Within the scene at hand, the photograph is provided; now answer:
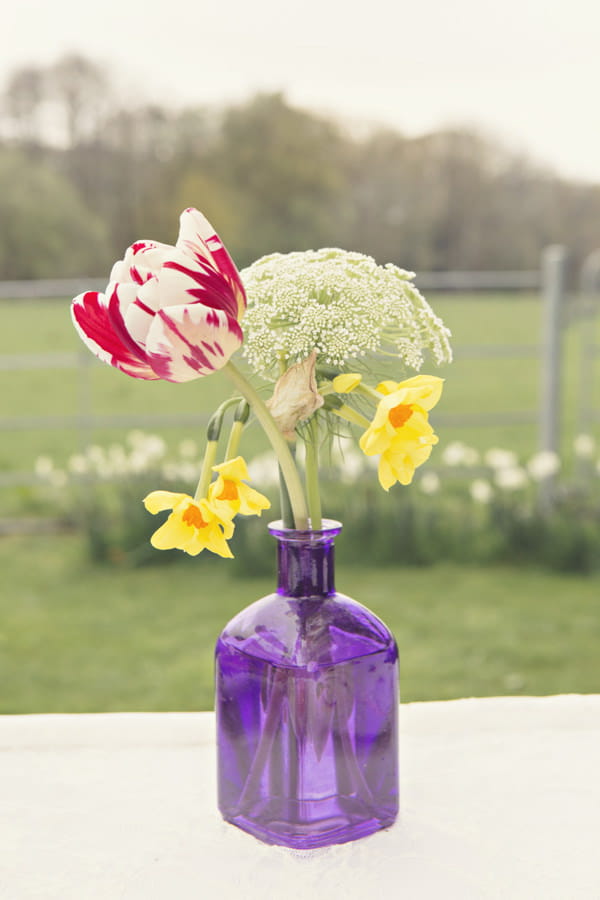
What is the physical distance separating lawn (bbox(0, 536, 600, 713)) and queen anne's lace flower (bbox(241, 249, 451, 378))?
2.00 m

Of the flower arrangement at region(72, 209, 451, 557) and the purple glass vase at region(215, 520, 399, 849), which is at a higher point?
the flower arrangement at region(72, 209, 451, 557)

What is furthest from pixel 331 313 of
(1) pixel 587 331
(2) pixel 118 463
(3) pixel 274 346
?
(1) pixel 587 331

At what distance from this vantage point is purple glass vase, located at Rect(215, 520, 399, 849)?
651mm

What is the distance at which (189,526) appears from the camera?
62 centimetres

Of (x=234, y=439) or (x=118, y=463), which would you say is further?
(x=118, y=463)

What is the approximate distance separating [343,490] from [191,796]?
9.42 ft

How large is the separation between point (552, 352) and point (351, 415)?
11.2 ft

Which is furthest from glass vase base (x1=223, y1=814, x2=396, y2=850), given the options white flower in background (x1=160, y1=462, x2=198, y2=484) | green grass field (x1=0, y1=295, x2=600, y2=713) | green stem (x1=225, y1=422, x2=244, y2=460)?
white flower in background (x1=160, y1=462, x2=198, y2=484)

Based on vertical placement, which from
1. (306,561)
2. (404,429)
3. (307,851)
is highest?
(404,429)

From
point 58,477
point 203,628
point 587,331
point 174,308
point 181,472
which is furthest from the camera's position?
point 587,331

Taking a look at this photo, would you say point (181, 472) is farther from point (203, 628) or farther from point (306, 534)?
point (306, 534)

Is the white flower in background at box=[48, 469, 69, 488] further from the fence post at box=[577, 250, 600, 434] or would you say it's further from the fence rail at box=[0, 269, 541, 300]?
the fence post at box=[577, 250, 600, 434]

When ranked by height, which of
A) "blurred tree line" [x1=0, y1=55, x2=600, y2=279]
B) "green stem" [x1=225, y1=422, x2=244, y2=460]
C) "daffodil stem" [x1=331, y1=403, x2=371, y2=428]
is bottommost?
"green stem" [x1=225, y1=422, x2=244, y2=460]

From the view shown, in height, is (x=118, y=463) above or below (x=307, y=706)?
below
